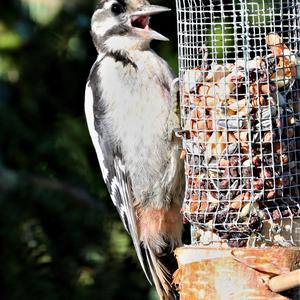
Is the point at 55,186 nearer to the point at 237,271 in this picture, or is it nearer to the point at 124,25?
the point at 124,25

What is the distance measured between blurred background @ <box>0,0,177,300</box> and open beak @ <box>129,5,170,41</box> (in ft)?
→ 1.70

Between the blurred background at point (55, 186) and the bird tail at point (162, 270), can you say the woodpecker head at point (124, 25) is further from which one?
the bird tail at point (162, 270)

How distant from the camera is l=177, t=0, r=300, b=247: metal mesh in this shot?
4.76 meters

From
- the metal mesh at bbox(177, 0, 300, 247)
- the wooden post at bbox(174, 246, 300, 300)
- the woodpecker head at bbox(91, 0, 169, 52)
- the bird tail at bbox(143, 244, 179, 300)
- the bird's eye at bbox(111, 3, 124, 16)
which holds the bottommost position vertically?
the bird tail at bbox(143, 244, 179, 300)

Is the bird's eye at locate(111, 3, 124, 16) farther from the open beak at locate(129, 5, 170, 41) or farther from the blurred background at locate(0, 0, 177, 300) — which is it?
the blurred background at locate(0, 0, 177, 300)

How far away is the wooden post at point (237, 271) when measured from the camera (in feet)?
14.7

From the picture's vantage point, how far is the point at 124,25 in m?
5.56

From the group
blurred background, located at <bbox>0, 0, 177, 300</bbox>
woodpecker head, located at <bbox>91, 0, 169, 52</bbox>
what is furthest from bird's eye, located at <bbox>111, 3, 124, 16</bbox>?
blurred background, located at <bbox>0, 0, 177, 300</bbox>

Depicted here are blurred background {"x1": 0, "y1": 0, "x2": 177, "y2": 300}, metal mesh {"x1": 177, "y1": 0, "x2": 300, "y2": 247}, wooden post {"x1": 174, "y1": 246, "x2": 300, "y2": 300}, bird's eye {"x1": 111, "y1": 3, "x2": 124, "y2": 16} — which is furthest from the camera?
blurred background {"x1": 0, "y1": 0, "x2": 177, "y2": 300}

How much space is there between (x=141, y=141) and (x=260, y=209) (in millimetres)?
901

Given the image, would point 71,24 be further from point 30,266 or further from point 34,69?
point 30,266

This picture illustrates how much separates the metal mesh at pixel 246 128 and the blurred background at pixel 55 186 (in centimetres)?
112

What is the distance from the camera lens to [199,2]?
5.06 meters

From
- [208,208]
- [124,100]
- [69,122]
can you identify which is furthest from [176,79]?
[69,122]
